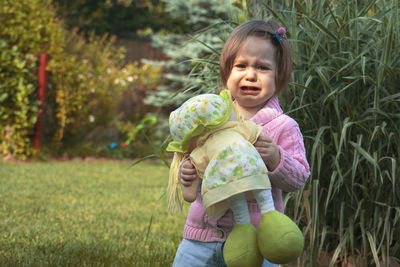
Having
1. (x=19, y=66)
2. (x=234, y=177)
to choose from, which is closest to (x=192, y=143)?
(x=234, y=177)

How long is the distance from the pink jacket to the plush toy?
0.16 metres

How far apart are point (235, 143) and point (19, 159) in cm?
653

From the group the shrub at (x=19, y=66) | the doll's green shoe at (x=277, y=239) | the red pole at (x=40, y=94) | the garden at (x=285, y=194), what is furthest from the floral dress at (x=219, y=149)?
the red pole at (x=40, y=94)

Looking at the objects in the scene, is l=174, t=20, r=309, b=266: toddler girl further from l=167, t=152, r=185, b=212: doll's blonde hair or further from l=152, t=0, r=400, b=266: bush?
l=152, t=0, r=400, b=266: bush

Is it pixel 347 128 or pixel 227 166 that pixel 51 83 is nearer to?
pixel 347 128

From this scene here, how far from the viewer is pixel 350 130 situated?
2.62m

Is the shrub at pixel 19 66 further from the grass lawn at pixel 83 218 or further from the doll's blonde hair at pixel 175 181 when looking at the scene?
the doll's blonde hair at pixel 175 181

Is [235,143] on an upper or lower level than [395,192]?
upper

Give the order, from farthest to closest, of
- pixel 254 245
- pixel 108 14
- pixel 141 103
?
pixel 108 14, pixel 141 103, pixel 254 245

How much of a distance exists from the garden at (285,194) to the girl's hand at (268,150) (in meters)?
0.79

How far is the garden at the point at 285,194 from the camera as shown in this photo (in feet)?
8.39

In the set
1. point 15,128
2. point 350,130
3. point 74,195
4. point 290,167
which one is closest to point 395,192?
point 350,130

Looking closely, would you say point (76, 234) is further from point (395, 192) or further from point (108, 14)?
point (108, 14)

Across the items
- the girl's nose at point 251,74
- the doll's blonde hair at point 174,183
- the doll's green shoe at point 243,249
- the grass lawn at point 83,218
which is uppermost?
the girl's nose at point 251,74
